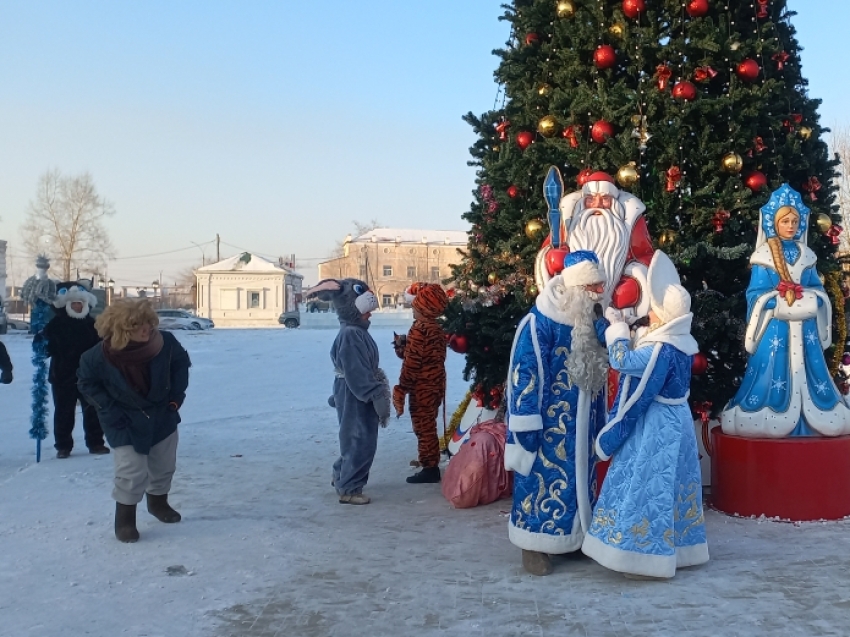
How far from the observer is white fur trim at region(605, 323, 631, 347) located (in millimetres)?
4262

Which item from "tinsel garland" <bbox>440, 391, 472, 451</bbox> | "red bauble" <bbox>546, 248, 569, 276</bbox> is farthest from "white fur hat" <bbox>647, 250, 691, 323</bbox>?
"tinsel garland" <bbox>440, 391, 472, 451</bbox>

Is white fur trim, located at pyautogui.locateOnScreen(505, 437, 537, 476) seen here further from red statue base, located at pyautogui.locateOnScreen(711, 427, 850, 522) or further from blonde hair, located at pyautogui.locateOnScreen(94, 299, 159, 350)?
blonde hair, located at pyautogui.locateOnScreen(94, 299, 159, 350)

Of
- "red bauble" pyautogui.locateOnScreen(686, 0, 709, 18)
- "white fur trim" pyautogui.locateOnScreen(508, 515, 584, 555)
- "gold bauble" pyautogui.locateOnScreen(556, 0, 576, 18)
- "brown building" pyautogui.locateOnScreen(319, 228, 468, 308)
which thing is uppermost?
"brown building" pyautogui.locateOnScreen(319, 228, 468, 308)

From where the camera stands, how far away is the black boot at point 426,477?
6.93 m

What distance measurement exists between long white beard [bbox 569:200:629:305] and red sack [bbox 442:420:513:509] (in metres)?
1.65

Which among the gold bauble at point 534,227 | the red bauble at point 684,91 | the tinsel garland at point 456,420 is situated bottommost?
the tinsel garland at point 456,420

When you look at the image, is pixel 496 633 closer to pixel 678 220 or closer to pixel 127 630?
pixel 127 630

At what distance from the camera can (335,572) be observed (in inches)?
180

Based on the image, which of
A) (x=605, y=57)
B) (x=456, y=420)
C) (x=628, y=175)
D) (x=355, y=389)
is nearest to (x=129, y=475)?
(x=355, y=389)

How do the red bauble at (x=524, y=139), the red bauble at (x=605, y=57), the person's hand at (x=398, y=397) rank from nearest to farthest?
the red bauble at (x=605, y=57), the red bauble at (x=524, y=139), the person's hand at (x=398, y=397)

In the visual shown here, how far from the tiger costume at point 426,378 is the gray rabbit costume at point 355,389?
705mm

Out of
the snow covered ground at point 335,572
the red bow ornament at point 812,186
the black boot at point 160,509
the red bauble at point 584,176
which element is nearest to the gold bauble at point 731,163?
the red bow ornament at point 812,186

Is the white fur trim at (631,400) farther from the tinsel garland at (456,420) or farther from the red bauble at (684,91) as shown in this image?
the tinsel garland at (456,420)

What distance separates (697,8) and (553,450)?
3561 mm
